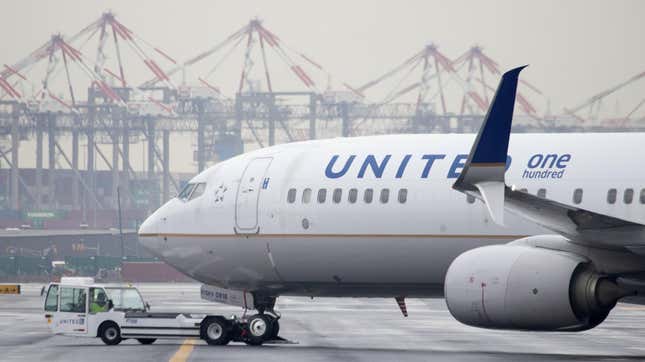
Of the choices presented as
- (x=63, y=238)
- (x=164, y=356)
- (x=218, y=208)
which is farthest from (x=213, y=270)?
(x=63, y=238)

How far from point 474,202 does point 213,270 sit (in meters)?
6.74

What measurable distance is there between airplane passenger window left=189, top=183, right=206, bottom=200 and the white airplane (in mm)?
36

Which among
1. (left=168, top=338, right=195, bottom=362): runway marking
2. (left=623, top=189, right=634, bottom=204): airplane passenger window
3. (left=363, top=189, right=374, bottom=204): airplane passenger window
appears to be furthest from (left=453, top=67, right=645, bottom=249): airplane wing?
(left=168, top=338, right=195, bottom=362): runway marking

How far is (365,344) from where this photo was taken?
1375 inches

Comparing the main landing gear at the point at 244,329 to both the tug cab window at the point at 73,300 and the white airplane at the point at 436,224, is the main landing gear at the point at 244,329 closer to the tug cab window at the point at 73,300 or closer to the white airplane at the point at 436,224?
the white airplane at the point at 436,224

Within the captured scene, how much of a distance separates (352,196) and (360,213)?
44 cm

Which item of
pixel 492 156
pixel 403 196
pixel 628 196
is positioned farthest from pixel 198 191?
pixel 492 156

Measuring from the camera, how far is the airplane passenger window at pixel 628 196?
2753 centimetres

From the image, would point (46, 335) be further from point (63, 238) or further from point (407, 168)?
point (63, 238)

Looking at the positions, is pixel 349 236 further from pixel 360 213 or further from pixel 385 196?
pixel 385 196

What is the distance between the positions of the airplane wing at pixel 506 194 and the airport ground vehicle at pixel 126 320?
33.0ft

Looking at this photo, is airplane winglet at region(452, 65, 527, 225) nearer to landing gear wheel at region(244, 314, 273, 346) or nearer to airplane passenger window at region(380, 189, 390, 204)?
airplane passenger window at region(380, 189, 390, 204)

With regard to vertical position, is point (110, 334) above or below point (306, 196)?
below

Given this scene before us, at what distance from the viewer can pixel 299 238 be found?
3152 centimetres
